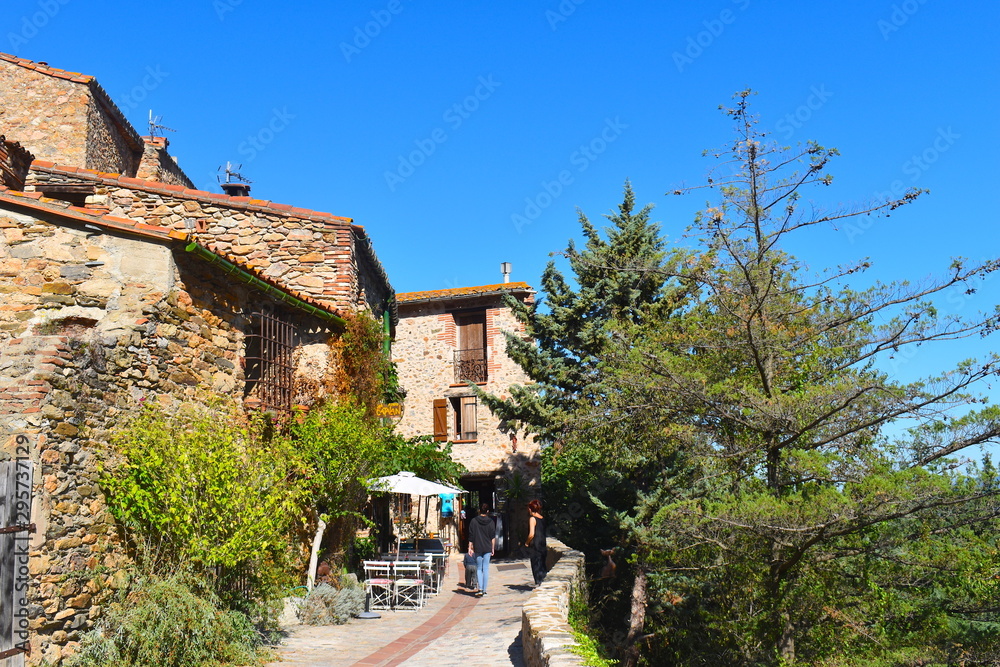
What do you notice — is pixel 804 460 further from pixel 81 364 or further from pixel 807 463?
pixel 81 364

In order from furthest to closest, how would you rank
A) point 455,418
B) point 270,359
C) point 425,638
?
1. point 455,418
2. point 270,359
3. point 425,638

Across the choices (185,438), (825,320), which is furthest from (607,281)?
(185,438)

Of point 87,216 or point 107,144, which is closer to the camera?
point 87,216

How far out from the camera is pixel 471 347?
2325 centimetres

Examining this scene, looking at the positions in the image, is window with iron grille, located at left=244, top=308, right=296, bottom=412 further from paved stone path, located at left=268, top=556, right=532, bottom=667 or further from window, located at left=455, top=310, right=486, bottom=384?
window, located at left=455, top=310, right=486, bottom=384

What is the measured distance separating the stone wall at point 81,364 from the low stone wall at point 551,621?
384cm

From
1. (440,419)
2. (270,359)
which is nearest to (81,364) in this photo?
(270,359)

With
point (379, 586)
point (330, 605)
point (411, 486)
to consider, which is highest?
point (411, 486)

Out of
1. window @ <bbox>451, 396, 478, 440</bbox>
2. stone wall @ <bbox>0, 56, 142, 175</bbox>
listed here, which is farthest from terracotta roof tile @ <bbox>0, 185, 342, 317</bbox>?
window @ <bbox>451, 396, 478, 440</bbox>

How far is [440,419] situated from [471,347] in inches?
93.8

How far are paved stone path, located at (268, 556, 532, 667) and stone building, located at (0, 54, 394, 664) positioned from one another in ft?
7.31

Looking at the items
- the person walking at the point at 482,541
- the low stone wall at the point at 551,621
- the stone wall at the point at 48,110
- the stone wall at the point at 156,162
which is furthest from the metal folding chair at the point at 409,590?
the stone wall at the point at 156,162

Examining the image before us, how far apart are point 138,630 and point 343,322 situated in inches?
250

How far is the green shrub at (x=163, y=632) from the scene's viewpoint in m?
6.44
